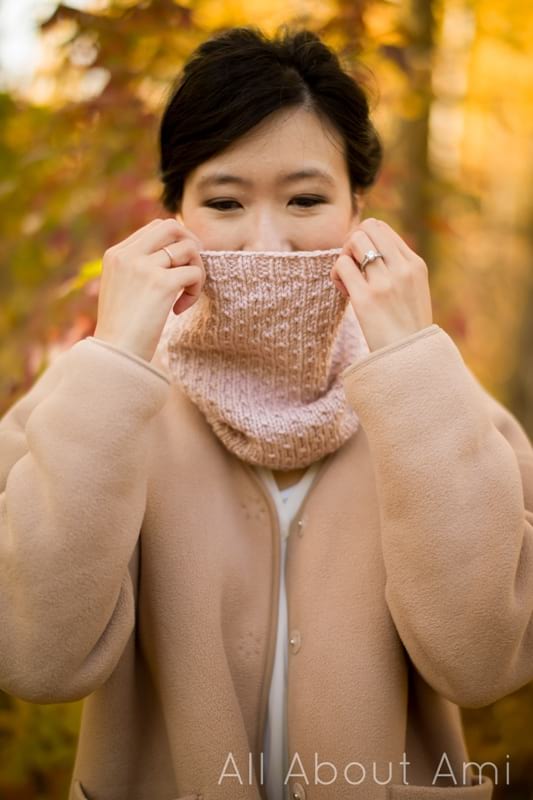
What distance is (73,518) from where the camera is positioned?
133cm

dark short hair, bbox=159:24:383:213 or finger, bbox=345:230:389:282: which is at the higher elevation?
dark short hair, bbox=159:24:383:213

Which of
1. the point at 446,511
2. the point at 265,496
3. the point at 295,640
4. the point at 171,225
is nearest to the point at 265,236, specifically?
the point at 171,225

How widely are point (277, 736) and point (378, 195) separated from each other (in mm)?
2037

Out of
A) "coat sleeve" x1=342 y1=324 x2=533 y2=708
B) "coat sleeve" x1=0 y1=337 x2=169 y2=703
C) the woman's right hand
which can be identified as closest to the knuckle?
the woman's right hand

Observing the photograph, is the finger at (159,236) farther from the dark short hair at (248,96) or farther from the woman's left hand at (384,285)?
the woman's left hand at (384,285)

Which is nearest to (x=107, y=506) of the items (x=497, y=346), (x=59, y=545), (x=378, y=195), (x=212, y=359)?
(x=59, y=545)

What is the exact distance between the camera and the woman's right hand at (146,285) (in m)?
1.44

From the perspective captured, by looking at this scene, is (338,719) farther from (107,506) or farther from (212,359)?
(212,359)

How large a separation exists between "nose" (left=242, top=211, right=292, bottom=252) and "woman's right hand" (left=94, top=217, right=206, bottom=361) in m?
0.14

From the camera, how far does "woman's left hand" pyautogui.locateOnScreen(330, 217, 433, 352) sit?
1466mm

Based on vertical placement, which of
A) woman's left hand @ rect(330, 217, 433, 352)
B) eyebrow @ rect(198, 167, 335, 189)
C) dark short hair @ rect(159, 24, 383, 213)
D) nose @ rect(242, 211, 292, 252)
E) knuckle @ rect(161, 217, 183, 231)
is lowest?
woman's left hand @ rect(330, 217, 433, 352)

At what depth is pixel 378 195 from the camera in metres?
2.91

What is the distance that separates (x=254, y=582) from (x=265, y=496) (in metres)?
0.19

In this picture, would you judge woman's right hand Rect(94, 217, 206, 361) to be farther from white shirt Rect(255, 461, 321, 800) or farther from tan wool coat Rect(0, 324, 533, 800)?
white shirt Rect(255, 461, 321, 800)
